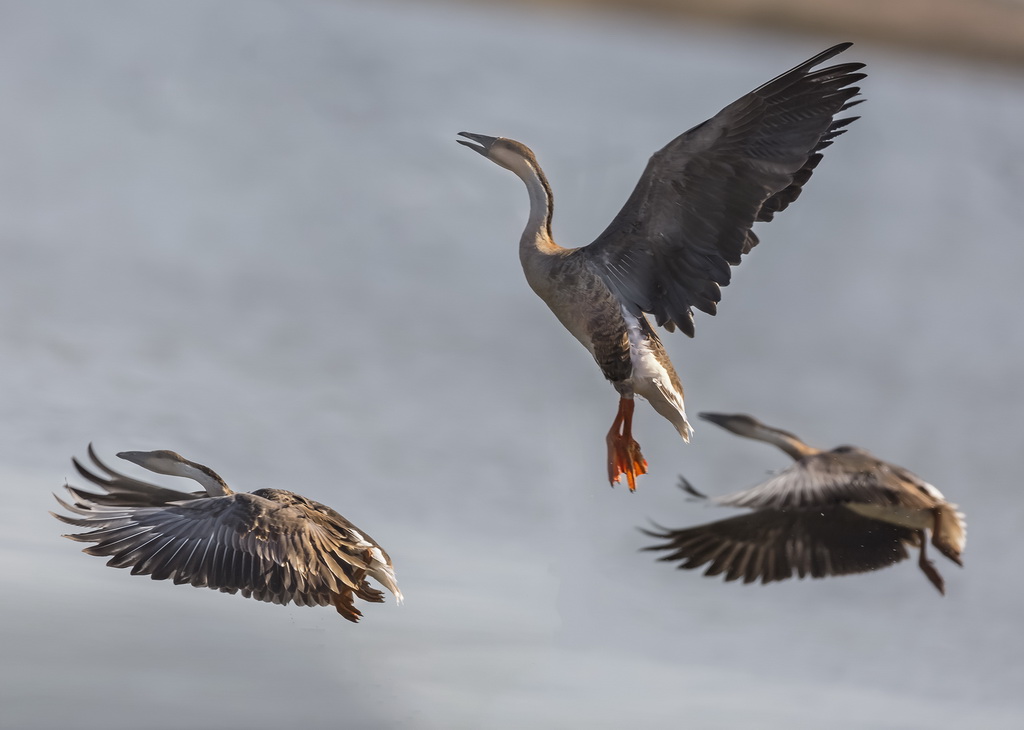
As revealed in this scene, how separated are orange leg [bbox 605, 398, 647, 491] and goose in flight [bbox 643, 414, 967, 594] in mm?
360

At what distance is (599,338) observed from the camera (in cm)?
374

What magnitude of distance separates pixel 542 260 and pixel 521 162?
42 cm

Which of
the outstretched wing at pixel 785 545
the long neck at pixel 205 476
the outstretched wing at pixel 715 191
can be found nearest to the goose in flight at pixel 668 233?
the outstretched wing at pixel 715 191

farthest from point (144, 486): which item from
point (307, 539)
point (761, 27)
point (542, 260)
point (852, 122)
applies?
point (761, 27)

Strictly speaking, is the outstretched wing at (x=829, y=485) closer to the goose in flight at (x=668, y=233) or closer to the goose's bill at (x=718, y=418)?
the goose's bill at (x=718, y=418)

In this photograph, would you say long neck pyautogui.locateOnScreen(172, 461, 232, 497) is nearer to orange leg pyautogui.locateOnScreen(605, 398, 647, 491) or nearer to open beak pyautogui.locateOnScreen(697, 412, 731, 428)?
orange leg pyautogui.locateOnScreen(605, 398, 647, 491)

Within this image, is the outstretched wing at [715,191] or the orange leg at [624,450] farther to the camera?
the orange leg at [624,450]

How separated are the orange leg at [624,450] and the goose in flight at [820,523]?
360 millimetres

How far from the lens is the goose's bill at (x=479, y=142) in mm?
3916

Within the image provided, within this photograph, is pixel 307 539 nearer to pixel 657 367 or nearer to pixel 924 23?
pixel 657 367

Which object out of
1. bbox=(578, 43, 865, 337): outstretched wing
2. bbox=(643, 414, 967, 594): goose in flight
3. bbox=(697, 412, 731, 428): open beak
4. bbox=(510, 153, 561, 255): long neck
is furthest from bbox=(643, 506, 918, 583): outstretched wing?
bbox=(510, 153, 561, 255): long neck

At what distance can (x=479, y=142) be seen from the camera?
396cm

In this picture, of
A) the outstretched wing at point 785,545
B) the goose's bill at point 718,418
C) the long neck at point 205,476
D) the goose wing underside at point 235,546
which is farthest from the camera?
the long neck at point 205,476

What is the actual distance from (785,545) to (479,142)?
78.6 inches
